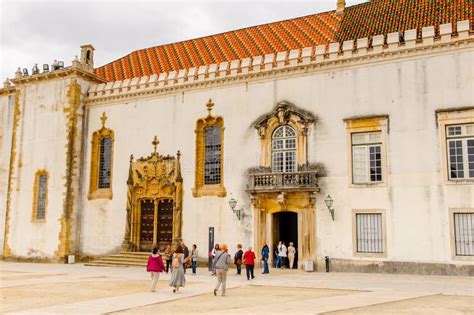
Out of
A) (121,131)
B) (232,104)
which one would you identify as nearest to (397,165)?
(232,104)

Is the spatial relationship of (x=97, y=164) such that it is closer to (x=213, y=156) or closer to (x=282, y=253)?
(x=213, y=156)

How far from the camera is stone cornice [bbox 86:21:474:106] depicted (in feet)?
65.3

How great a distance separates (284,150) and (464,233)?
27.1 ft

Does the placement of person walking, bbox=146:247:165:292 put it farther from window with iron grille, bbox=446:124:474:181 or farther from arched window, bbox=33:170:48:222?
arched window, bbox=33:170:48:222

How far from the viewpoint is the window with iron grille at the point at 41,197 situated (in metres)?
27.2

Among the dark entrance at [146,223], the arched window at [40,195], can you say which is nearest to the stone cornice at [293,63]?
the arched window at [40,195]

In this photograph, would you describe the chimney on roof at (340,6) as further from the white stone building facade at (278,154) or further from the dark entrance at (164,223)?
the dark entrance at (164,223)

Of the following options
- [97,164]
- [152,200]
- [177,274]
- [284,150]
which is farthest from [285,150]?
[97,164]

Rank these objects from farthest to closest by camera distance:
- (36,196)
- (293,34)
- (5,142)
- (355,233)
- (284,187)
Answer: (5,142), (36,196), (293,34), (284,187), (355,233)

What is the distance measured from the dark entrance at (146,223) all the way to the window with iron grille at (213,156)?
11.9 ft

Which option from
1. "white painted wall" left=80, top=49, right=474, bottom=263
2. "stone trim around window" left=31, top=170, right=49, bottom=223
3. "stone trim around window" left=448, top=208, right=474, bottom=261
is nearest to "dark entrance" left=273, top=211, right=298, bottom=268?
"white painted wall" left=80, top=49, right=474, bottom=263

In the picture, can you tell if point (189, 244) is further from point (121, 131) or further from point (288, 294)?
point (288, 294)

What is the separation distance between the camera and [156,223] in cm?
2523

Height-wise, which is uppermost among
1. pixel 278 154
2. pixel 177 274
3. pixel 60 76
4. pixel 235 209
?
pixel 60 76
